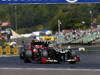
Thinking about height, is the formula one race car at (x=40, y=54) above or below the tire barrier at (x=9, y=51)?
below

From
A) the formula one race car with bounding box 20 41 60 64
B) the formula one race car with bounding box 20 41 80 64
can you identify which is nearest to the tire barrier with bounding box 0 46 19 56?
the formula one race car with bounding box 20 41 60 64

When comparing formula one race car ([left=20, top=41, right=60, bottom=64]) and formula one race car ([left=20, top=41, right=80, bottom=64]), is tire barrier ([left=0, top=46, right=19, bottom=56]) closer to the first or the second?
formula one race car ([left=20, top=41, right=60, bottom=64])

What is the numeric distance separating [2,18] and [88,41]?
318 ft

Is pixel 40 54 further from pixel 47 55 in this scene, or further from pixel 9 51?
pixel 9 51

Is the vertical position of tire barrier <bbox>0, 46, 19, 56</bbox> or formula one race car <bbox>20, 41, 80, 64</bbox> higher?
A: tire barrier <bbox>0, 46, 19, 56</bbox>

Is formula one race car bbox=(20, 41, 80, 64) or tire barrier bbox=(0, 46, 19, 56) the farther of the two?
tire barrier bbox=(0, 46, 19, 56)

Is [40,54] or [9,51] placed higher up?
[9,51]

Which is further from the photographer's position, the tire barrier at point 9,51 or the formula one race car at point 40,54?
the tire barrier at point 9,51

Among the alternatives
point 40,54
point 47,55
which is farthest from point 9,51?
point 47,55

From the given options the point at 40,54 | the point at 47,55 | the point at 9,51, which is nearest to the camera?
the point at 47,55

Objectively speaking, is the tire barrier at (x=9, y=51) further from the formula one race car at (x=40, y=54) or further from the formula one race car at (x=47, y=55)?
the formula one race car at (x=47, y=55)

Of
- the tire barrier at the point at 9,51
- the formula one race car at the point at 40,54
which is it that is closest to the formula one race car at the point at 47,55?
the formula one race car at the point at 40,54

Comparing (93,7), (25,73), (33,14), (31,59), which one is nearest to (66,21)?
(93,7)

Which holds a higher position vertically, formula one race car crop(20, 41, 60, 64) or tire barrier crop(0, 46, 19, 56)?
tire barrier crop(0, 46, 19, 56)
